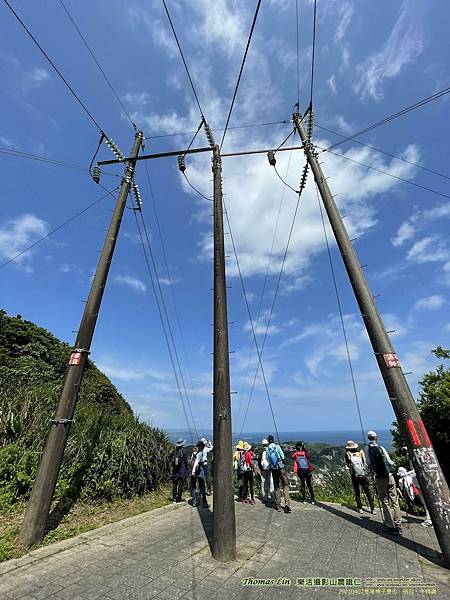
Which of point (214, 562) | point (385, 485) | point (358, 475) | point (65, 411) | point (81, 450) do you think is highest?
point (65, 411)

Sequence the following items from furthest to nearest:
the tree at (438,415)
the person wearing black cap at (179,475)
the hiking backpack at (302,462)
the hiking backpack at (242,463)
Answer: the tree at (438,415), the hiking backpack at (242,463), the person wearing black cap at (179,475), the hiking backpack at (302,462)

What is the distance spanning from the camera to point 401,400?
583cm

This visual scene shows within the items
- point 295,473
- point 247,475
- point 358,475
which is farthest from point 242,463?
point 358,475

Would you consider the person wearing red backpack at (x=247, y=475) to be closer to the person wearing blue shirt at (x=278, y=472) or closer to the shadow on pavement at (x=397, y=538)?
the person wearing blue shirt at (x=278, y=472)

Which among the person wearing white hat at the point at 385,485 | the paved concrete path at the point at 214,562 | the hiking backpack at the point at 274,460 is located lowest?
the paved concrete path at the point at 214,562

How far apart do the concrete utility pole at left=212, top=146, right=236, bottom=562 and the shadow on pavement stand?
10.4ft

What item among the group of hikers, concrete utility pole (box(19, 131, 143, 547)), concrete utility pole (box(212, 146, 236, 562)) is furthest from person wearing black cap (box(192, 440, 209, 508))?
concrete utility pole (box(19, 131, 143, 547))

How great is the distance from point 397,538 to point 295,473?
3.58 metres

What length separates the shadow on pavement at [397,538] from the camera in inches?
197

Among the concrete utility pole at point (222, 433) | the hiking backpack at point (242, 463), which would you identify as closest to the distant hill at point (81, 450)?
the hiking backpack at point (242, 463)

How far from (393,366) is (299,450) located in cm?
455

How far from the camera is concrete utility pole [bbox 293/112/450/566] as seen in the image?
5.15 metres

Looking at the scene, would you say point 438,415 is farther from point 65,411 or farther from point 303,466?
point 65,411

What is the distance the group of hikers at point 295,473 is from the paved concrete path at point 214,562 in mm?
848
